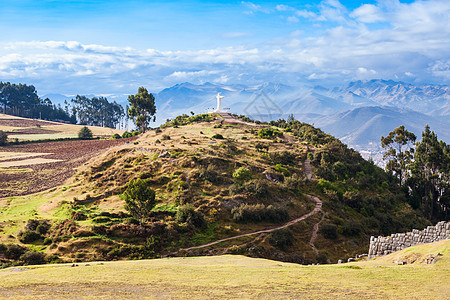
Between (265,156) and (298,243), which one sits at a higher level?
(265,156)

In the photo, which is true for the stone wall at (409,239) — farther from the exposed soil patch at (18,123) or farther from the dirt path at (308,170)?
the exposed soil patch at (18,123)

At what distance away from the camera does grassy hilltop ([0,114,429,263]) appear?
120 ft

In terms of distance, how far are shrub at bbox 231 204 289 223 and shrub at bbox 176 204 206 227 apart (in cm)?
455

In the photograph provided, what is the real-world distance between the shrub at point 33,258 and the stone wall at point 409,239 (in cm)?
3070

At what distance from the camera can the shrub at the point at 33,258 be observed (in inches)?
1228

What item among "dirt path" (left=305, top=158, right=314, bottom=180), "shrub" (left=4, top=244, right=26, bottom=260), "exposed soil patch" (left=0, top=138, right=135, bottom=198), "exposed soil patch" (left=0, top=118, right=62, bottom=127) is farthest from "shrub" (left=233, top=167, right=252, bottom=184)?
"exposed soil patch" (left=0, top=118, right=62, bottom=127)

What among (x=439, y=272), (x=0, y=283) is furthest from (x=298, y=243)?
(x=0, y=283)

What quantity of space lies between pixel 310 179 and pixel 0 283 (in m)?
51.9

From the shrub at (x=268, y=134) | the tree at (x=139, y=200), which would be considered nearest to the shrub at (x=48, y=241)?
the tree at (x=139, y=200)

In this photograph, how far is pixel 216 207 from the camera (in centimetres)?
4391

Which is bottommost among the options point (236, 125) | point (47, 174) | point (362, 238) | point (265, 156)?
point (362, 238)

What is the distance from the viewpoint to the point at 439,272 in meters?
17.2

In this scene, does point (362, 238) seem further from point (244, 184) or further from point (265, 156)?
point (265, 156)

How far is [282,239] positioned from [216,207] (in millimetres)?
9630
